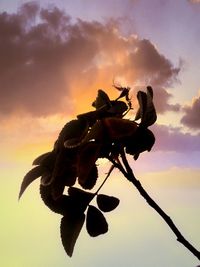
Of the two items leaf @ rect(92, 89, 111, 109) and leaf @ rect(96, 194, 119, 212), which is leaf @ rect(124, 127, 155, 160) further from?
leaf @ rect(96, 194, 119, 212)

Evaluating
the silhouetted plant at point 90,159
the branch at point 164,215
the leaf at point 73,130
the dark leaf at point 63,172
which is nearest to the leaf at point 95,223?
the silhouetted plant at point 90,159

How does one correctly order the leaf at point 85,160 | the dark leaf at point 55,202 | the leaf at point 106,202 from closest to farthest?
the leaf at point 85,160, the dark leaf at point 55,202, the leaf at point 106,202

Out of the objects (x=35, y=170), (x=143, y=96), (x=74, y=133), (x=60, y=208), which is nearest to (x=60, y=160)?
(x=74, y=133)

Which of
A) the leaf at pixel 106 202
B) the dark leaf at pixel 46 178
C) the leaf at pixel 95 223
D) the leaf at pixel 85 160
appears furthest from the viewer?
the leaf at pixel 106 202

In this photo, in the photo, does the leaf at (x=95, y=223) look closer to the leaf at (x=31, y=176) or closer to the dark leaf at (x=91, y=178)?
the dark leaf at (x=91, y=178)

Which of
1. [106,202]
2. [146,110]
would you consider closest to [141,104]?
[146,110]

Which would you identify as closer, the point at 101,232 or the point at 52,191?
the point at 52,191

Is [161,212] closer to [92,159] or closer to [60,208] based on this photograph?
[92,159]

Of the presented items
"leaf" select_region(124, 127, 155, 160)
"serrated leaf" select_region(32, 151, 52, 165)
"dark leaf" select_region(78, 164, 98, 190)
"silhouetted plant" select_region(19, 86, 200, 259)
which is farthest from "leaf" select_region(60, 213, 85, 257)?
"leaf" select_region(124, 127, 155, 160)

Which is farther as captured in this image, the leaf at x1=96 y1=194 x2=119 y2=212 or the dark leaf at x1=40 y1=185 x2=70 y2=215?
the leaf at x1=96 y1=194 x2=119 y2=212
